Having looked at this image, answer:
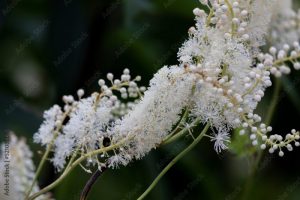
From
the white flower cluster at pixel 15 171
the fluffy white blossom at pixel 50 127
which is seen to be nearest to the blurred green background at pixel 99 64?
the white flower cluster at pixel 15 171

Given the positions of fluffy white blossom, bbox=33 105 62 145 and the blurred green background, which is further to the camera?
the blurred green background

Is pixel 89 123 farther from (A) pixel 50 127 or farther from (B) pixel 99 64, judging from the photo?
(B) pixel 99 64

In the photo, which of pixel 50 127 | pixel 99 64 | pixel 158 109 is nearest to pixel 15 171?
pixel 50 127

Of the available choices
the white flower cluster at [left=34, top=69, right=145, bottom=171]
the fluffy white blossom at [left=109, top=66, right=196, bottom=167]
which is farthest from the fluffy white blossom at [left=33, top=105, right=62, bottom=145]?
the fluffy white blossom at [left=109, top=66, right=196, bottom=167]

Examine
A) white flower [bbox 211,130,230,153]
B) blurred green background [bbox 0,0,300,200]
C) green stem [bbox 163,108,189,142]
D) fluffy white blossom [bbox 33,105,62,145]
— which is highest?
blurred green background [bbox 0,0,300,200]

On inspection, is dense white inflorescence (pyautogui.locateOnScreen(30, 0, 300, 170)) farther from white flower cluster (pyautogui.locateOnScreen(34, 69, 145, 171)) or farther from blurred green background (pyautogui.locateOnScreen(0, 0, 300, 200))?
blurred green background (pyautogui.locateOnScreen(0, 0, 300, 200))
